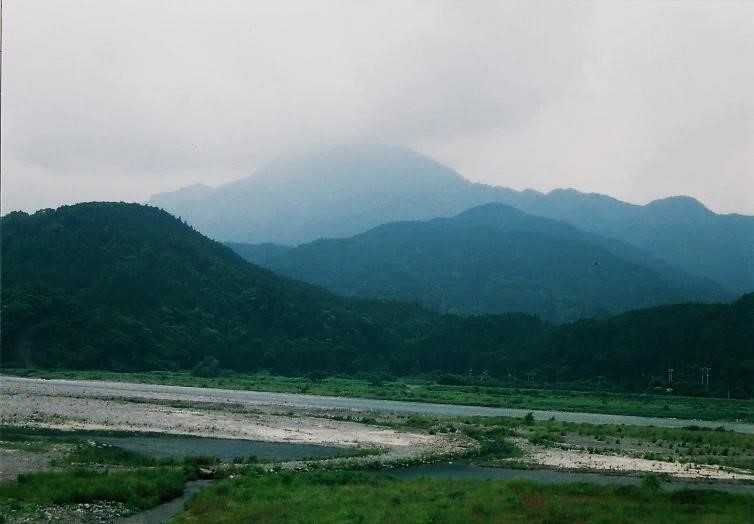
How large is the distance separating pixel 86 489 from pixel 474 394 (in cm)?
8567

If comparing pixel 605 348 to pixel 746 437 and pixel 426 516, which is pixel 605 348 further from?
pixel 426 516

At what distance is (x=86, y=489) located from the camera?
2809cm

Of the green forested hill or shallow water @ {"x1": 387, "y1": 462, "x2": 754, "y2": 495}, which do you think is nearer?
shallow water @ {"x1": 387, "y1": 462, "x2": 754, "y2": 495}

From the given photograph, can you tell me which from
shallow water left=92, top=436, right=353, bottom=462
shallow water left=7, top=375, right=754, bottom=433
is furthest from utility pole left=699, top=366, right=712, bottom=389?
shallow water left=92, top=436, right=353, bottom=462

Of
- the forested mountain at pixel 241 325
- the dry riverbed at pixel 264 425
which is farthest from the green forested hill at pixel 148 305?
the dry riverbed at pixel 264 425

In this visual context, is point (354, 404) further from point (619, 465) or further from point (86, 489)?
point (86, 489)

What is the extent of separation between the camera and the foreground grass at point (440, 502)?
25.7m

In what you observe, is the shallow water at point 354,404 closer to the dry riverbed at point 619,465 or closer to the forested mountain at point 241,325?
the forested mountain at point 241,325

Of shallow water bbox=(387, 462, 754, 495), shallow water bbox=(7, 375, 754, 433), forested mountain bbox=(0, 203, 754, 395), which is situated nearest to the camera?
shallow water bbox=(387, 462, 754, 495)

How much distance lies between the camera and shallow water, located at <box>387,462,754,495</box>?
3738 centimetres

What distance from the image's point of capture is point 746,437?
60.9 metres

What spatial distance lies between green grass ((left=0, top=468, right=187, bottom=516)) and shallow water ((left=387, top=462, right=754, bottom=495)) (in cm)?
1201

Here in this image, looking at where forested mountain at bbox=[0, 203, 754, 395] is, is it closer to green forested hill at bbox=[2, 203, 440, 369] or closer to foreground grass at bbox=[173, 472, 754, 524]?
green forested hill at bbox=[2, 203, 440, 369]

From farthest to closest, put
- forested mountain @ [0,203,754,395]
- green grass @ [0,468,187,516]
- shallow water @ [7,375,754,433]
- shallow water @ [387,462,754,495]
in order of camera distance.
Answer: forested mountain @ [0,203,754,395], shallow water @ [7,375,754,433], shallow water @ [387,462,754,495], green grass @ [0,468,187,516]
